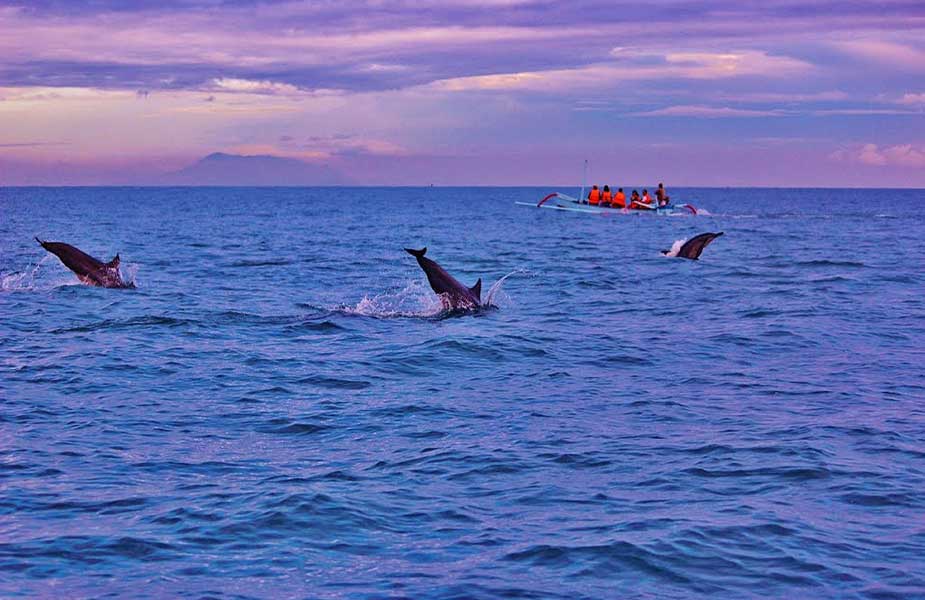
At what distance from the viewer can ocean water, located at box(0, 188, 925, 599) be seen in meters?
8.73

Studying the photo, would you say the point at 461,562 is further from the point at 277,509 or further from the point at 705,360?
the point at 705,360

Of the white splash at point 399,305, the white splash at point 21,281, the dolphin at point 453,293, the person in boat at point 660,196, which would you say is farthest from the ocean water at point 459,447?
the person in boat at point 660,196

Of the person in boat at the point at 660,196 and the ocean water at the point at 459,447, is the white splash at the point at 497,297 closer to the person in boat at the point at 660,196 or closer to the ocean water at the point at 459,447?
the ocean water at the point at 459,447

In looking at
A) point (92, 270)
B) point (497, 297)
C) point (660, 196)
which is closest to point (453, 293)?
point (497, 297)

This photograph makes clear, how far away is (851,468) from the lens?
11625 millimetres

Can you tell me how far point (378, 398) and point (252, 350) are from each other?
489cm

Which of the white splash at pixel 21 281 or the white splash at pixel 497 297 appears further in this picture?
the white splash at pixel 21 281

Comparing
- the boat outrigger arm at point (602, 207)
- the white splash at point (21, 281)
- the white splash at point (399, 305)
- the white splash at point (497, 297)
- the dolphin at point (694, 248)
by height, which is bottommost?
the white splash at point (21, 281)

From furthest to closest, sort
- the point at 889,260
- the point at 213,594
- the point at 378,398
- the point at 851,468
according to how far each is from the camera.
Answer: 1. the point at 889,260
2. the point at 378,398
3. the point at 851,468
4. the point at 213,594

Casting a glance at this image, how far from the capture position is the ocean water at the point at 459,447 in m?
8.73

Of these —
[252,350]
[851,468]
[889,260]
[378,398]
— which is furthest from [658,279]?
[851,468]

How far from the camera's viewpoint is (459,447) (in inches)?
495

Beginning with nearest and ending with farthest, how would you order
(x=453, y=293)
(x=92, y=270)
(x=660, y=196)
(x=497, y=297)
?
(x=453, y=293) → (x=497, y=297) → (x=92, y=270) → (x=660, y=196)

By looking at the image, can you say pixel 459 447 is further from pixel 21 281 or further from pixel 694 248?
pixel 694 248
